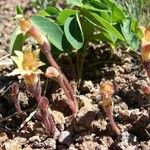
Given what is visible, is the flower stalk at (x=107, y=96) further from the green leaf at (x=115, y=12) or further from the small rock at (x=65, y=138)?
the green leaf at (x=115, y=12)

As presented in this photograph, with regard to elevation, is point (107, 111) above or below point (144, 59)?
below

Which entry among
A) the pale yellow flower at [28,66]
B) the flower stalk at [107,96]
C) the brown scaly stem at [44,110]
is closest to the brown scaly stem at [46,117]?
the brown scaly stem at [44,110]

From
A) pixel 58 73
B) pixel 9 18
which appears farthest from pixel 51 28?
pixel 9 18

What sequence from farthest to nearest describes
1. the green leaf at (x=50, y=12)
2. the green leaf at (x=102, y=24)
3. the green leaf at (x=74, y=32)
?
the green leaf at (x=50, y=12), the green leaf at (x=74, y=32), the green leaf at (x=102, y=24)

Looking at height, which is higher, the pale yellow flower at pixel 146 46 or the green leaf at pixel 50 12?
the green leaf at pixel 50 12

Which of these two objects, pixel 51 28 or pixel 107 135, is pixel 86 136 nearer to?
pixel 107 135

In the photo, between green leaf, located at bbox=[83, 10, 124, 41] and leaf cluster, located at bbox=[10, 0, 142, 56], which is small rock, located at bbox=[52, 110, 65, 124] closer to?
leaf cluster, located at bbox=[10, 0, 142, 56]

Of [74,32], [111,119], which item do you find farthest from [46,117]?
[74,32]
